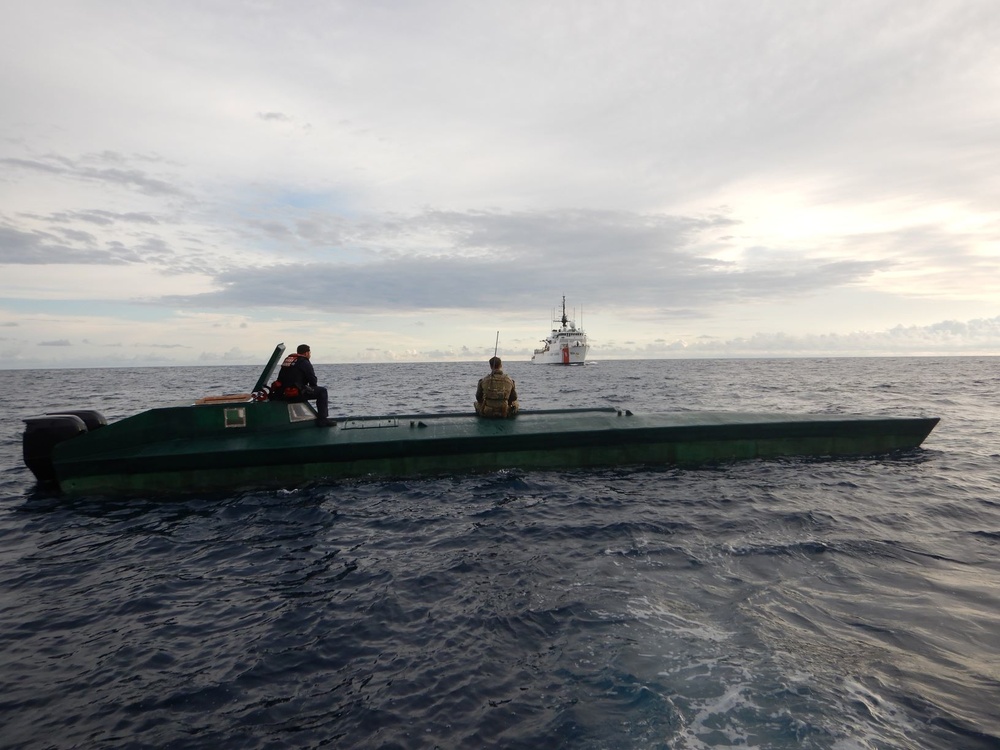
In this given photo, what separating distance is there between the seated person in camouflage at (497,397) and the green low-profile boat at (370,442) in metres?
0.24

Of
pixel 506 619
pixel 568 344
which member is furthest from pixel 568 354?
pixel 506 619

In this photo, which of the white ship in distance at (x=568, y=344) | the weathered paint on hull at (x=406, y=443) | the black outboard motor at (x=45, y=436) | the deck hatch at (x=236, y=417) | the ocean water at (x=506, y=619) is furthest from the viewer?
the white ship in distance at (x=568, y=344)

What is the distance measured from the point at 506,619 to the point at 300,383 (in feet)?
30.7

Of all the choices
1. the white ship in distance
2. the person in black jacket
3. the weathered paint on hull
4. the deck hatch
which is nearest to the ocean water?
the weathered paint on hull

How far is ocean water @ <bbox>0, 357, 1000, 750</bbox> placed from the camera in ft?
15.3

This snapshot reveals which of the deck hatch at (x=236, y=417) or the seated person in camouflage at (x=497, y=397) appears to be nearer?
the deck hatch at (x=236, y=417)

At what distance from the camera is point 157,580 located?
7.88 metres

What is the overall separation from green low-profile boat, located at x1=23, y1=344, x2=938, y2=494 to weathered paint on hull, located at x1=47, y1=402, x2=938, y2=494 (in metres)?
0.03

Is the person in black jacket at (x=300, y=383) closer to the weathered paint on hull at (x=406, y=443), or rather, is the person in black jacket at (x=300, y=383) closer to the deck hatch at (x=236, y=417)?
the weathered paint on hull at (x=406, y=443)

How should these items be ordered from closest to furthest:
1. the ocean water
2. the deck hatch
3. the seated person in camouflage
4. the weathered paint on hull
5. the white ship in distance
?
1. the ocean water
2. the weathered paint on hull
3. the deck hatch
4. the seated person in camouflage
5. the white ship in distance

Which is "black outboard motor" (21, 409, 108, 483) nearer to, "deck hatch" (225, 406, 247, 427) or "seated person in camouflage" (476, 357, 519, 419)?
"deck hatch" (225, 406, 247, 427)

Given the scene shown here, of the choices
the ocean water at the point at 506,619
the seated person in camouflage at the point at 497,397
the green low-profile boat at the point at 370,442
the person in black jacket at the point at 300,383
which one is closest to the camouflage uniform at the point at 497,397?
the seated person in camouflage at the point at 497,397

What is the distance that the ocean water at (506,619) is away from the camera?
4.66 m

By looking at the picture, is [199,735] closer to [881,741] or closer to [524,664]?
[524,664]
